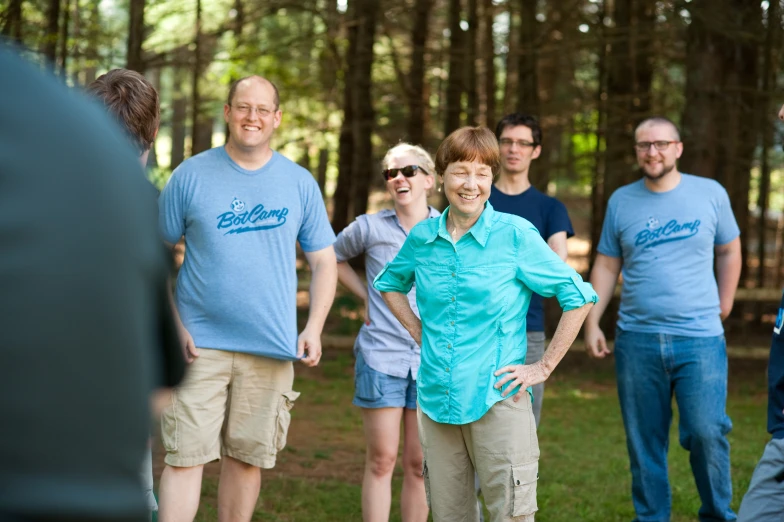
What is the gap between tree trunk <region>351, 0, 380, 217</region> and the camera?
1331cm

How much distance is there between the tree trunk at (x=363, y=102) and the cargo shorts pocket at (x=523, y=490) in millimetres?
9884

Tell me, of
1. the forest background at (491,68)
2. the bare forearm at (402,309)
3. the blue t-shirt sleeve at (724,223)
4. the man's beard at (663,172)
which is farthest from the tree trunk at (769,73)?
the bare forearm at (402,309)

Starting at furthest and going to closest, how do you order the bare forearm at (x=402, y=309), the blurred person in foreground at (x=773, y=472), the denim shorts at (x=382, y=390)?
the denim shorts at (x=382, y=390) < the bare forearm at (x=402, y=309) < the blurred person in foreground at (x=773, y=472)

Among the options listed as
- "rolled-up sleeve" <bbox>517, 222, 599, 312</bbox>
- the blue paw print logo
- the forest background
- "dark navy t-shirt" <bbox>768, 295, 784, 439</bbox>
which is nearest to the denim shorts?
the blue paw print logo

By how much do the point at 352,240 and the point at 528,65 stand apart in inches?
305

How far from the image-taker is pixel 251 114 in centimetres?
438

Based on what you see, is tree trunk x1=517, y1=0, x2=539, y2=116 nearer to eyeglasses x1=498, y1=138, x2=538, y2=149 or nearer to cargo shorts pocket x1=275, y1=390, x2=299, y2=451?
eyeglasses x1=498, y1=138, x2=538, y2=149

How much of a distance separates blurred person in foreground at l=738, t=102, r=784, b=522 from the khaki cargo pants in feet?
2.53

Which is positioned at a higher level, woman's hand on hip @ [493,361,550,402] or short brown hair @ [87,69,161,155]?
short brown hair @ [87,69,161,155]

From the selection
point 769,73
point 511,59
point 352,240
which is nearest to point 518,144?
point 352,240

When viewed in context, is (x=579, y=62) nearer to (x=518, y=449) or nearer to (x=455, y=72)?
(x=455, y=72)

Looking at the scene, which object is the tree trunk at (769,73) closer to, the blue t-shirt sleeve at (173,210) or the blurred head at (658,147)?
the blurred head at (658,147)

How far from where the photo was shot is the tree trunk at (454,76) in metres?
13.0

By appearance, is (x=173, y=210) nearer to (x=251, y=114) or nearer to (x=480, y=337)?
(x=251, y=114)
